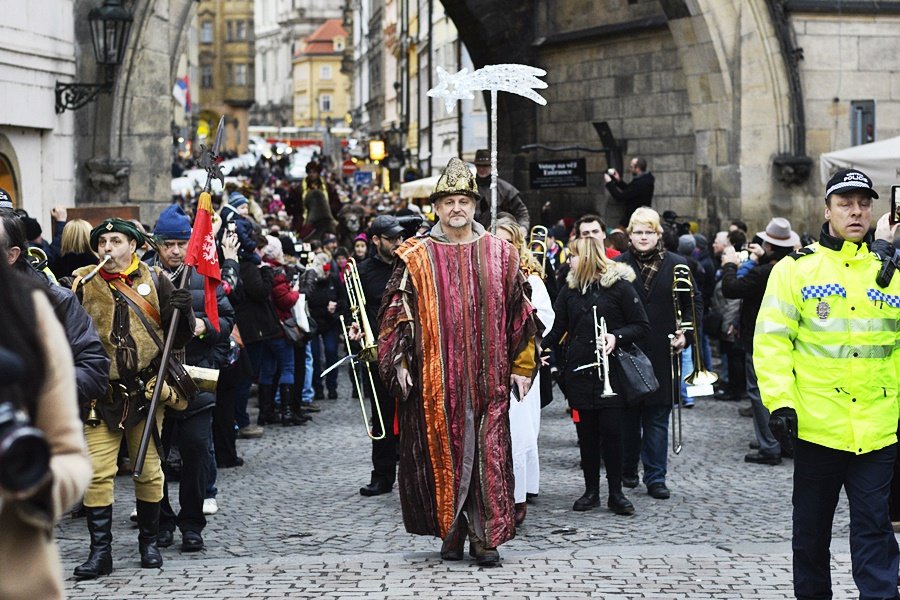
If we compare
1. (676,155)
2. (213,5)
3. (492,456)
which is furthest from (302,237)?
(213,5)

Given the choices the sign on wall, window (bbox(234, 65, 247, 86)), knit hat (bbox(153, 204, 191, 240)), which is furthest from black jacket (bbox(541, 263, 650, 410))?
window (bbox(234, 65, 247, 86))

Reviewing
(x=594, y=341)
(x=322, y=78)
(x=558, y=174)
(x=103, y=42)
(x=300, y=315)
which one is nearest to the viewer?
(x=594, y=341)

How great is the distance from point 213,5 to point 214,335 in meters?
152

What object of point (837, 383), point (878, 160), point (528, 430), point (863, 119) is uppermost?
point (863, 119)

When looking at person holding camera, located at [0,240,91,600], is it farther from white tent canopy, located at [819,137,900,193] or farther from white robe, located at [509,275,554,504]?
white tent canopy, located at [819,137,900,193]

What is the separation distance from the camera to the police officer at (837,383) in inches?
238

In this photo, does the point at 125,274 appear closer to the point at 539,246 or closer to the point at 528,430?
the point at 528,430

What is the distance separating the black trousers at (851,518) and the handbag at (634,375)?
3.19 metres

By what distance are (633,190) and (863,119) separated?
121 inches

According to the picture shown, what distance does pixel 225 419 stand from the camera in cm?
1102

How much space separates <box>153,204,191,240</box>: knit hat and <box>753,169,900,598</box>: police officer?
378cm

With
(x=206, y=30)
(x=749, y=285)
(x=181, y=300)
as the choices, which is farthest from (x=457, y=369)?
(x=206, y=30)

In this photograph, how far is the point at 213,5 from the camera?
15612 cm

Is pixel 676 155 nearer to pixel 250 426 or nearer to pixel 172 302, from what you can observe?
pixel 250 426
